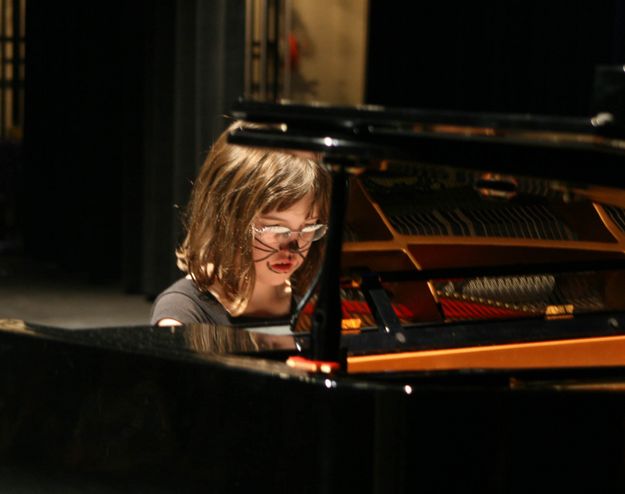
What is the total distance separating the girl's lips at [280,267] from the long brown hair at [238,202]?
3 cm

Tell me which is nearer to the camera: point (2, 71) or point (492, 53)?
point (492, 53)

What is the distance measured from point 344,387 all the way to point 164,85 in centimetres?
436

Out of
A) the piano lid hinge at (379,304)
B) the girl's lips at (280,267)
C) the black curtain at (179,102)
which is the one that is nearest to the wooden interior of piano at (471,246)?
the piano lid hinge at (379,304)

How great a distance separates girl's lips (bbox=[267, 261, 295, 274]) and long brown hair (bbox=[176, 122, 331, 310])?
0.03m

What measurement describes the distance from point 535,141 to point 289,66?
14.8ft

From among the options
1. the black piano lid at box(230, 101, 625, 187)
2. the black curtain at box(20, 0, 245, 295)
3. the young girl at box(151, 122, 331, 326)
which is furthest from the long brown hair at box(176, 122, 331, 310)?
the black curtain at box(20, 0, 245, 295)

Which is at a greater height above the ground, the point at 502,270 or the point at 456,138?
the point at 456,138

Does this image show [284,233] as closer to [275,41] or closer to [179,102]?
[179,102]

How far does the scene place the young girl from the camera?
192 centimetres

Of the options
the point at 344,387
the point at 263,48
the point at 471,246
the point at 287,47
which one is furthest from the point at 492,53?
the point at 344,387

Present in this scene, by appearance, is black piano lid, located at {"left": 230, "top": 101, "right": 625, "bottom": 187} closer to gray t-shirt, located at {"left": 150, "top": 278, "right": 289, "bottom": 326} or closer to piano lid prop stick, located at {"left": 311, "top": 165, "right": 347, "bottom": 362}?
piano lid prop stick, located at {"left": 311, "top": 165, "right": 347, "bottom": 362}

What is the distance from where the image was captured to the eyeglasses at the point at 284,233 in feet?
6.32

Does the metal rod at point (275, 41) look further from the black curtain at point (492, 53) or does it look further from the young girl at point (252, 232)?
the young girl at point (252, 232)

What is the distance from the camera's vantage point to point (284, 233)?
6.33ft
